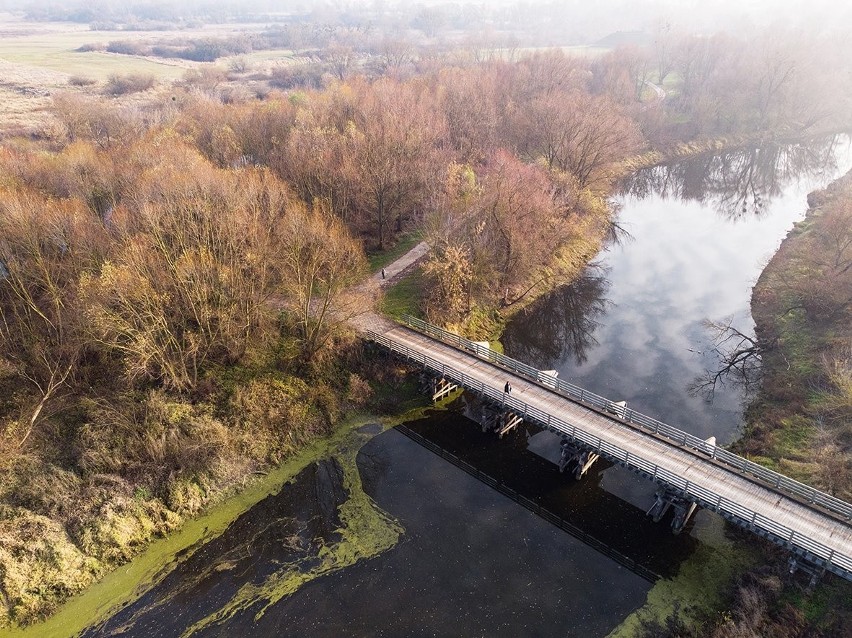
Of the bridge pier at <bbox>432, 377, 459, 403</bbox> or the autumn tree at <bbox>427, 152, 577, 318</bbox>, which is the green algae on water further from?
the autumn tree at <bbox>427, 152, 577, 318</bbox>

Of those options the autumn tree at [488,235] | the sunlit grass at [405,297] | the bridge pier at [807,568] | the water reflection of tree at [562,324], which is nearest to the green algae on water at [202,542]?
the sunlit grass at [405,297]

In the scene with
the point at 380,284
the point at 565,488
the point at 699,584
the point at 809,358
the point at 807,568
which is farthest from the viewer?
the point at 380,284

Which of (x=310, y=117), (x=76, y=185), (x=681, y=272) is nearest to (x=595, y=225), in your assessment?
(x=681, y=272)

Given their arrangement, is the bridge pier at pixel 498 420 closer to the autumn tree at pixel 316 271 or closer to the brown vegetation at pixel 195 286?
the brown vegetation at pixel 195 286

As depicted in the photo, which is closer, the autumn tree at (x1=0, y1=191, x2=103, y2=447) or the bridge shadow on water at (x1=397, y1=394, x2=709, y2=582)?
the bridge shadow on water at (x1=397, y1=394, x2=709, y2=582)

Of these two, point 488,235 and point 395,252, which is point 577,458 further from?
point 395,252

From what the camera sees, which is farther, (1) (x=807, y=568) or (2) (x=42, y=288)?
(2) (x=42, y=288)

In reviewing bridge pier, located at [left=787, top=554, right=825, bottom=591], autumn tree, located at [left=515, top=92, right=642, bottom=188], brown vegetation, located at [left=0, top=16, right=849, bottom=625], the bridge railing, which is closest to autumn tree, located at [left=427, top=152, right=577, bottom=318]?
brown vegetation, located at [left=0, top=16, right=849, bottom=625]

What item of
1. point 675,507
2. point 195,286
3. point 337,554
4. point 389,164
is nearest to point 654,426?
point 675,507
